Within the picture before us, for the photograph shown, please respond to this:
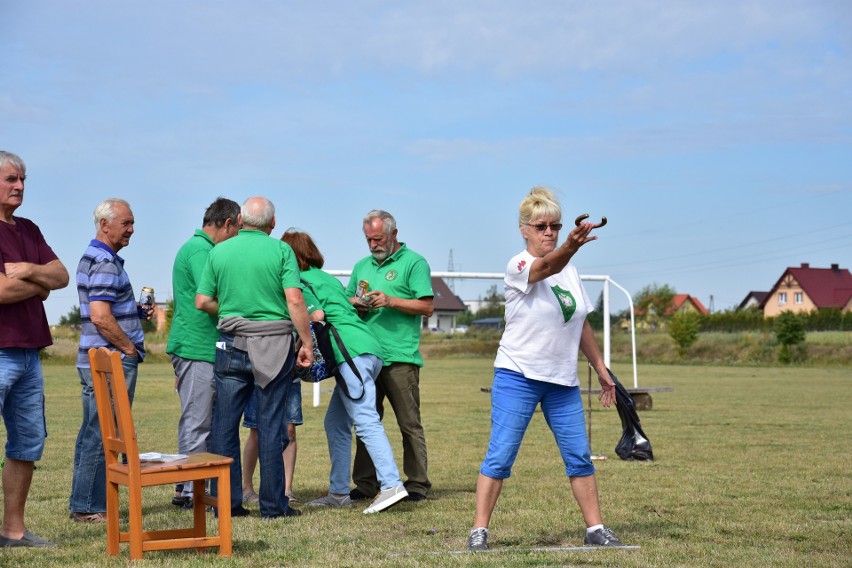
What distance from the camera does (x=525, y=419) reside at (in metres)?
5.57

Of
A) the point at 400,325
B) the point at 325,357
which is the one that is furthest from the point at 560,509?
the point at 325,357

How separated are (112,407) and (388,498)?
213 cm

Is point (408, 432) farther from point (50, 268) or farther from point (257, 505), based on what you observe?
point (50, 268)

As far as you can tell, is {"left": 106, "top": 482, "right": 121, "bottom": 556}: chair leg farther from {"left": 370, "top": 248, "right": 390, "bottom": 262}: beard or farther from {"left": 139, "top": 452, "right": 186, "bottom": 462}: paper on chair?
{"left": 370, "top": 248, "right": 390, "bottom": 262}: beard

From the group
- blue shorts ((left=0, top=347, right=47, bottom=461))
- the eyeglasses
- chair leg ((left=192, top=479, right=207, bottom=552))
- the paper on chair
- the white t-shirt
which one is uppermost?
the eyeglasses

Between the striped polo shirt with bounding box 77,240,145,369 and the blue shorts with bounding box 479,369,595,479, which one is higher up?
the striped polo shirt with bounding box 77,240,145,369

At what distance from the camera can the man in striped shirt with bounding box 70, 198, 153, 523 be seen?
638 cm

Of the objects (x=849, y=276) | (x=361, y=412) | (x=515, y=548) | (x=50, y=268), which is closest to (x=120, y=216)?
(x=50, y=268)

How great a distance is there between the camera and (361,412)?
724 cm

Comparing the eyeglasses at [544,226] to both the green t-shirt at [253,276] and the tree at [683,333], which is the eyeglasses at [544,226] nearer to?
the green t-shirt at [253,276]

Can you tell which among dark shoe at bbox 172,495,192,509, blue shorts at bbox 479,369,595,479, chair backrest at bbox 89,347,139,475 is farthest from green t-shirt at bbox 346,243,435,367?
chair backrest at bbox 89,347,139,475

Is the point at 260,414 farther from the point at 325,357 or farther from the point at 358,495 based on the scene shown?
the point at 358,495

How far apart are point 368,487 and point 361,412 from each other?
0.92 m

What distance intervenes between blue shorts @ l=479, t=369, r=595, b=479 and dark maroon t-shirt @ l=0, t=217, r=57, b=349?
242 cm
